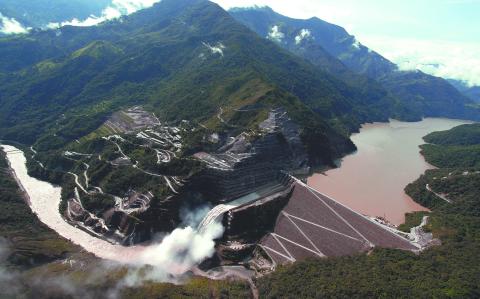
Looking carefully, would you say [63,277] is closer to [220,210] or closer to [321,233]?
[220,210]

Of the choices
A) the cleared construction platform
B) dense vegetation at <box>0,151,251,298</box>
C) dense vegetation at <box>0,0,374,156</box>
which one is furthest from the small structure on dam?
dense vegetation at <box>0,0,374,156</box>

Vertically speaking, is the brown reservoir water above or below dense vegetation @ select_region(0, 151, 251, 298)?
above

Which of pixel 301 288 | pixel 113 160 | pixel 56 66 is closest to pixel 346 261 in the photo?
pixel 301 288

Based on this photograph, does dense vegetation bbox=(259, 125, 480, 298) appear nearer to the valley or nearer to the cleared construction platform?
the valley

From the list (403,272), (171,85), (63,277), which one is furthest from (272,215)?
(171,85)

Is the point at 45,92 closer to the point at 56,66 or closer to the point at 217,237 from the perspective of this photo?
the point at 56,66

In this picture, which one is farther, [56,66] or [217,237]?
[56,66]
